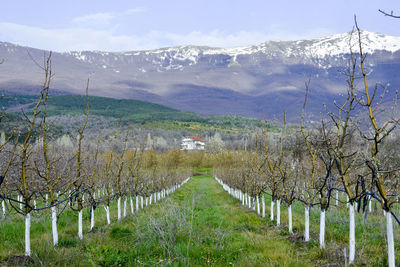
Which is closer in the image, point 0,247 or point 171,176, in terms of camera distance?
point 0,247

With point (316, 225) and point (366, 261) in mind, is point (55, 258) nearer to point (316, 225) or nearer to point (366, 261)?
point (366, 261)

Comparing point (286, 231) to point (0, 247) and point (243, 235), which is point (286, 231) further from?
point (0, 247)

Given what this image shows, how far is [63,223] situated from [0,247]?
4.74m

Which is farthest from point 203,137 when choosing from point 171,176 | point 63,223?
point 63,223

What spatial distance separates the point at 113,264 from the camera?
23.5 ft

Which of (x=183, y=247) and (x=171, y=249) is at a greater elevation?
(x=183, y=247)

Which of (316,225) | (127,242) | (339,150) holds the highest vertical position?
(339,150)

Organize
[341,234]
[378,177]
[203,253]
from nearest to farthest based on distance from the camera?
[378,177] < [203,253] < [341,234]

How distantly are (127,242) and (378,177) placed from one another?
7.05 metres

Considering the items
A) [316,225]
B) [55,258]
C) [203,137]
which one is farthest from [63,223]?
[203,137]

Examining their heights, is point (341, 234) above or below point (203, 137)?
above

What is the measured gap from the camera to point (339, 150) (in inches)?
287

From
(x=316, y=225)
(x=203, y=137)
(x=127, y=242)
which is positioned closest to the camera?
(x=127, y=242)

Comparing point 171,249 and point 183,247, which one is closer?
point 183,247
